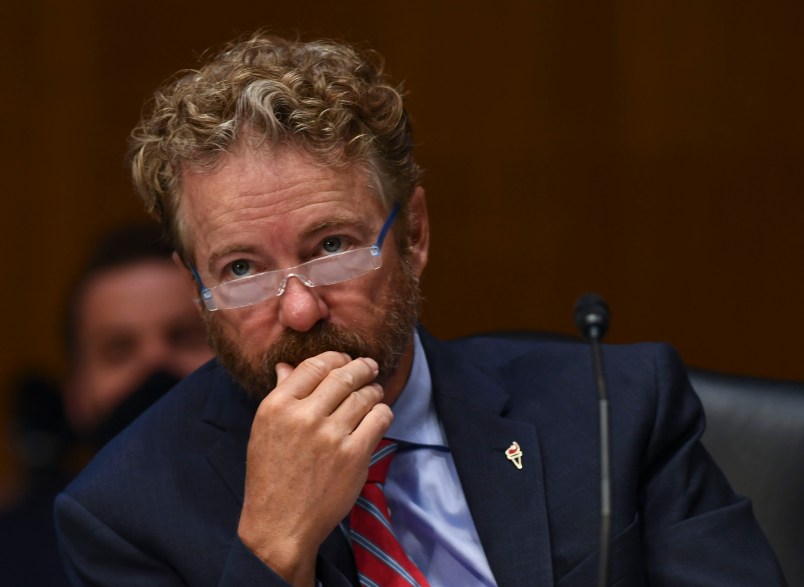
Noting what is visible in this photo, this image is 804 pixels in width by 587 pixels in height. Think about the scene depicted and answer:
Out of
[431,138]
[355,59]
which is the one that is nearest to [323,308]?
[355,59]

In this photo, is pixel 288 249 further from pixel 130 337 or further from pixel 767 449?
pixel 130 337

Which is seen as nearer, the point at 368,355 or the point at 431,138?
the point at 368,355

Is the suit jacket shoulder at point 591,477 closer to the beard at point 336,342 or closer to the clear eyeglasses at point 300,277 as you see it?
the beard at point 336,342

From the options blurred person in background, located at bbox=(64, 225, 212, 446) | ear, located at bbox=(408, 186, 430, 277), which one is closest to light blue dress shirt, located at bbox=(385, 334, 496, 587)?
ear, located at bbox=(408, 186, 430, 277)

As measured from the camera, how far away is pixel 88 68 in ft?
13.5

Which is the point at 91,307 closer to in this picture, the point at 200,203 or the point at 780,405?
the point at 200,203

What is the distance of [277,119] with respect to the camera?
2020mm

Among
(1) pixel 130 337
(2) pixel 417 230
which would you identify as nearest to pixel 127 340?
(1) pixel 130 337

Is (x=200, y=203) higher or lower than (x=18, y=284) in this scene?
higher

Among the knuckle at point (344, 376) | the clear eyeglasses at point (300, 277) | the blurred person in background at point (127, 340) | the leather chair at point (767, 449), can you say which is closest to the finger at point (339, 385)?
the knuckle at point (344, 376)

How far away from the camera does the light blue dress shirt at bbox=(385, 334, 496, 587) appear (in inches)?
82.4

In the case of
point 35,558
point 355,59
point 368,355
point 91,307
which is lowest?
point 35,558

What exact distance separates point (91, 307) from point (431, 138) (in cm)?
136

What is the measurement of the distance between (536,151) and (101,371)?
1.69 meters
